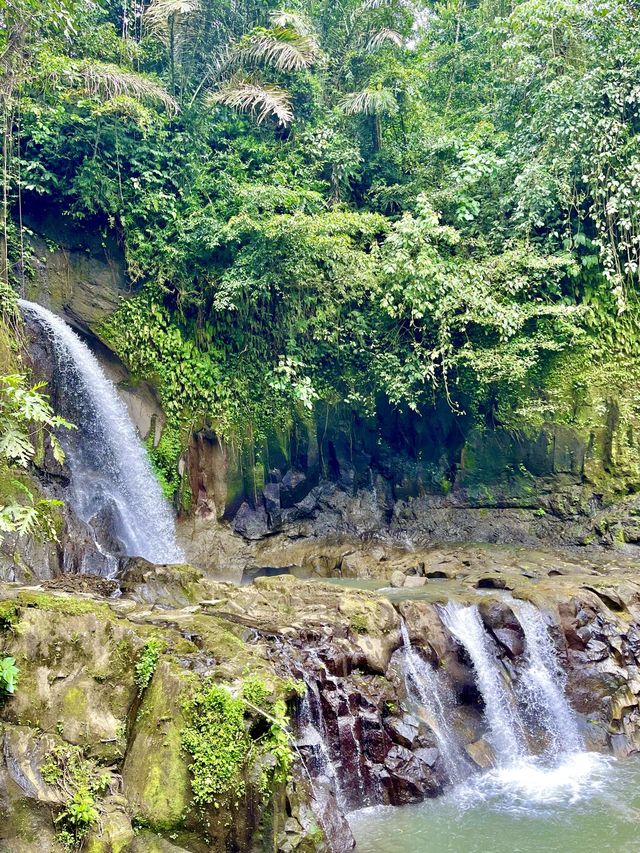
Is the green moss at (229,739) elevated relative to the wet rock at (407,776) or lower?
elevated

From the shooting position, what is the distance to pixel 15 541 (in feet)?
30.3

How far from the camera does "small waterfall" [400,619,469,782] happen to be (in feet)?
25.0

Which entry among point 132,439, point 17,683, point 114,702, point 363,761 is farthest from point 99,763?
point 132,439

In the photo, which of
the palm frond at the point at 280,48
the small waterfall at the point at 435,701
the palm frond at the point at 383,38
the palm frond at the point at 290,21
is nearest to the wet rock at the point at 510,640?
the small waterfall at the point at 435,701

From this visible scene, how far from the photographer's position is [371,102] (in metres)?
15.4

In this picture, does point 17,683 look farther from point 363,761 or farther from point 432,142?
point 432,142

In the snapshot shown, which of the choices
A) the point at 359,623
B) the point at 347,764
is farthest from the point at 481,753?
the point at 359,623

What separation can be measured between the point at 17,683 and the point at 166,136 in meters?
12.1

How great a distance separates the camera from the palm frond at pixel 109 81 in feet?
41.8

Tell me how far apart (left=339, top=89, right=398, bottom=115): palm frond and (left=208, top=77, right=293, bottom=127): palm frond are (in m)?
1.67

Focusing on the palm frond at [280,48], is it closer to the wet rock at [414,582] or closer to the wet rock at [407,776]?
the wet rock at [414,582]

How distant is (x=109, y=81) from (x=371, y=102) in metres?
5.94

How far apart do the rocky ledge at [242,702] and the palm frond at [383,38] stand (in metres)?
13.8

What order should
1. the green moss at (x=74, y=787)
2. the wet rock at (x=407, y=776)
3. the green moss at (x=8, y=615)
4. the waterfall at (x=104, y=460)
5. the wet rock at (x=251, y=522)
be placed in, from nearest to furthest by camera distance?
1. the green moss at (x=74, y=787)
2. the green moss at (x=8, y=615)
3. the wet rock at (x=407, y=776)
4. the waterfall at (x=104, y=460)
5. the wet rock at (x=251, y=522)
